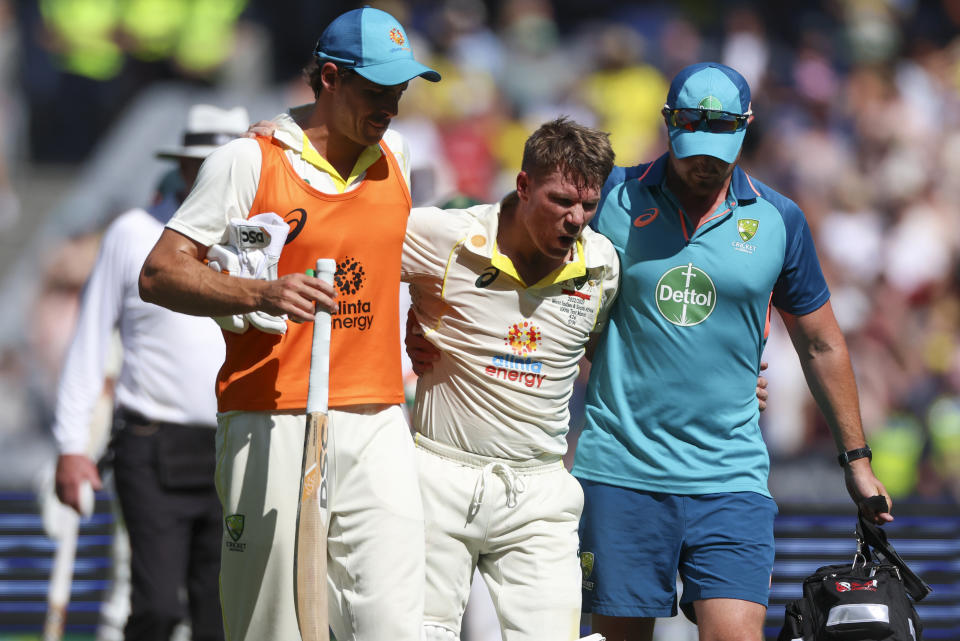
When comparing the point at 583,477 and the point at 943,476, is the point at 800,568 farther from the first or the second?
the point at 583,477

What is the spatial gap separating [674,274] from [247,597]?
1.91m

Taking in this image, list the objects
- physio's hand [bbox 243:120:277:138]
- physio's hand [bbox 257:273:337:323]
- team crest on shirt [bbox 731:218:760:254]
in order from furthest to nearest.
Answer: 1. team crest on shirt [bbox 731:218:760:254]
2. physio's hand [bbox 243:120:277:138]
3. physio's hand [bbox 257:273:337:323]

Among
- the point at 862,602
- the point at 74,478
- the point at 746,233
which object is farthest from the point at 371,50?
the point at 74,478

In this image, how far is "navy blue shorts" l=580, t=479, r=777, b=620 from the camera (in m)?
5.14

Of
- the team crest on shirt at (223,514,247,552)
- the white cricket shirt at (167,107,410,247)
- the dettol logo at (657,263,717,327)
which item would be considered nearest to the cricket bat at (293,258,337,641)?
the team crest on shirt at (223,514,247,552)

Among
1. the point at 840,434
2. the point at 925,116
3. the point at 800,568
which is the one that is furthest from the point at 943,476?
the point at 840,434

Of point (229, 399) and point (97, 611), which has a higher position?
point (229, 399)

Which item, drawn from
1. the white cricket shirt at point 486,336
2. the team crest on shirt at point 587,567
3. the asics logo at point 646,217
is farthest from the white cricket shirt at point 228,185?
the team crest on shirt at point 587,567

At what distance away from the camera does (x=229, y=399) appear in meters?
4.50

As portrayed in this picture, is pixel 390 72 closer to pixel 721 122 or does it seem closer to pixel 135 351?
pixel 721 122

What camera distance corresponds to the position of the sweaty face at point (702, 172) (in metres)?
5.15

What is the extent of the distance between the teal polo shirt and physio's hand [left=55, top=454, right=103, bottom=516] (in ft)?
8.02

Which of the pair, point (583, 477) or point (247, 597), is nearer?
point (247, 597)

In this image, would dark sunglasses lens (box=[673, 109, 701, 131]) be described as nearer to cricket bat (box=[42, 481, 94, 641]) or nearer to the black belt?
the black belt
